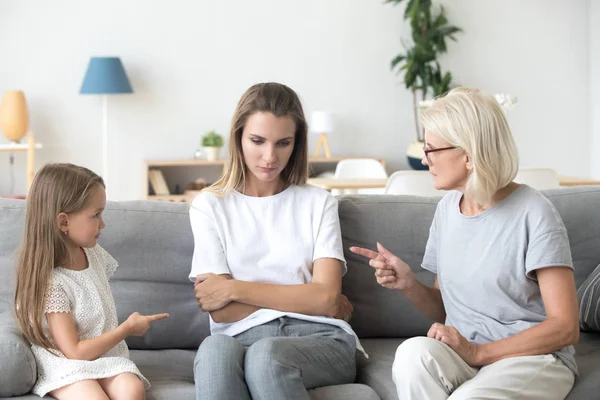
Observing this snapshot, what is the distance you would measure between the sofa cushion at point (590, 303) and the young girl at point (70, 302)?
3.86 ft

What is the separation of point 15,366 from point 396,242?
3.66 ft

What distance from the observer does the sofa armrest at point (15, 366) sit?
75.5 inches

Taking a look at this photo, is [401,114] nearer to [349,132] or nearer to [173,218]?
[349,132]

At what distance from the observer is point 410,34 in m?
6.93

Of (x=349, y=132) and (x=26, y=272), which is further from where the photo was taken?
(x=349, y=132)

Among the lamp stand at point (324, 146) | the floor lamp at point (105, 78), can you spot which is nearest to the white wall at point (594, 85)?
the lamp stand at point (324, 146)

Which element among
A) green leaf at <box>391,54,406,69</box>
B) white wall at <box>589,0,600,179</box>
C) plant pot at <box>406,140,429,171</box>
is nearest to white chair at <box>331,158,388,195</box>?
plant pot at <box>406,140,429,171</box>

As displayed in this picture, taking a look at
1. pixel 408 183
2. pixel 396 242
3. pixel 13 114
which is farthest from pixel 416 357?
pixel 13 114

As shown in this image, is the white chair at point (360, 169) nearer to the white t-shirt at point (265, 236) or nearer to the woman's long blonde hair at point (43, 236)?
the white t-shirt at point (265, 236)

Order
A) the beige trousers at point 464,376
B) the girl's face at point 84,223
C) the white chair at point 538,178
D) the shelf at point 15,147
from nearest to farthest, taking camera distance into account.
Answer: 1. the beige trousers at point 464,376
2. the girl's face at point 84,223
3. the white chair at point 538,178
4. the shelf at point 15,147

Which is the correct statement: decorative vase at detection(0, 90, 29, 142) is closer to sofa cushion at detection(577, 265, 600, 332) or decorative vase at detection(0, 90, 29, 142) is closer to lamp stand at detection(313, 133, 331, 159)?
lamp stand at detection(313, 133, 331, 159)

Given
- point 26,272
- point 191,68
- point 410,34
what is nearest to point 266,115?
point 26,272

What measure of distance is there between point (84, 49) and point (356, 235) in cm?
452

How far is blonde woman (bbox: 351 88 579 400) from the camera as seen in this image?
1.87 meters
